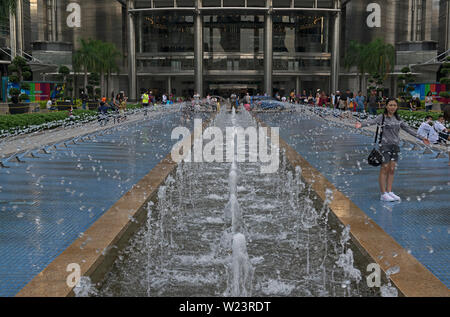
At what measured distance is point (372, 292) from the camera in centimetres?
464

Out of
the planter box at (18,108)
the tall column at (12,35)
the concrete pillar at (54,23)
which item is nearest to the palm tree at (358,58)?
the concrete pillar at (54,23)

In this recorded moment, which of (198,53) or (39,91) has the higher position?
(198,53)

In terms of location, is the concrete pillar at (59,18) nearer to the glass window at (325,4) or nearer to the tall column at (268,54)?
the tall column at (268,54)

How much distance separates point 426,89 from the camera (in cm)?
3994

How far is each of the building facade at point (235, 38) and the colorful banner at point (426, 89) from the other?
30546 millimetres

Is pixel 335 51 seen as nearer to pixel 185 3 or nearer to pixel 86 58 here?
pixel 185 3

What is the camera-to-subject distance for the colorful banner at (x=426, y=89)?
39500 mm

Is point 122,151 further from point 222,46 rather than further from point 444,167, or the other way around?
point 222,46

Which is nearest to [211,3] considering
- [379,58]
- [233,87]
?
[233,87]

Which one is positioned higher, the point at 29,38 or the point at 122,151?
the point at 29,38

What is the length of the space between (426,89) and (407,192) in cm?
3387
